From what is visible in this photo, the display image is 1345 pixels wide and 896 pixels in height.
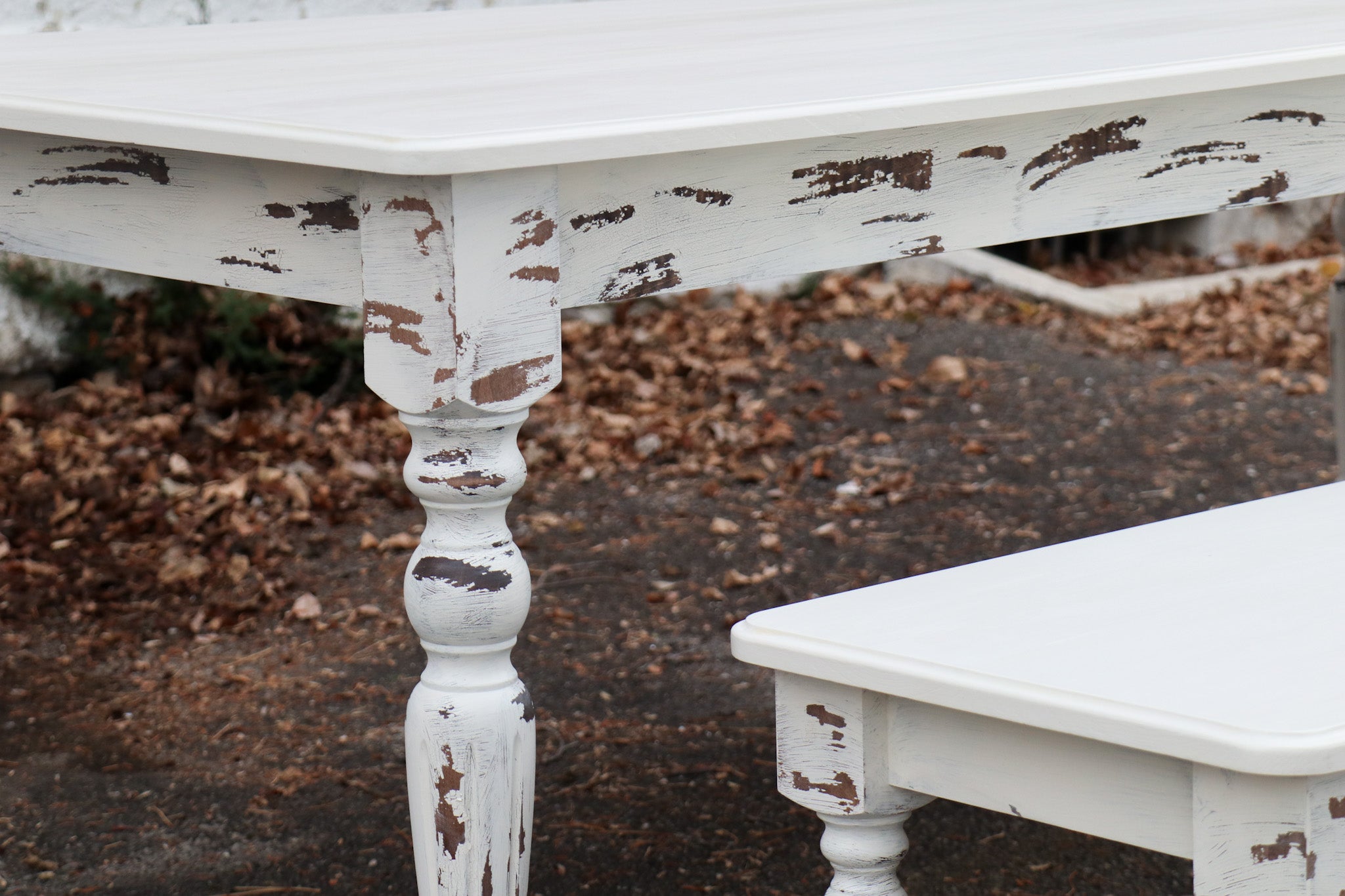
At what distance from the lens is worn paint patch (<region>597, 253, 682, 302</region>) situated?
1.32 m

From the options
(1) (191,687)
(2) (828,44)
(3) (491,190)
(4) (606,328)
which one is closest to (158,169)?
(3) (491,190)

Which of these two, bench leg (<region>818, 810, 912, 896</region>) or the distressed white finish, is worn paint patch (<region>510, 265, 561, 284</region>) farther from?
bench leg (<region>818, 810, 912, 896</region>)

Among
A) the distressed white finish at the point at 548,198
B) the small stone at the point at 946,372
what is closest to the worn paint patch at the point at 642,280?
the distressed white finish at the point at 548,198

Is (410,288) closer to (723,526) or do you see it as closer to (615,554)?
(615,554)

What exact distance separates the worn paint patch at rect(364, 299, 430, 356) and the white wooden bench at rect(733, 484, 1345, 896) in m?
0.35

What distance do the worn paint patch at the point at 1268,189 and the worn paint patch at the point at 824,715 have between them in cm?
84

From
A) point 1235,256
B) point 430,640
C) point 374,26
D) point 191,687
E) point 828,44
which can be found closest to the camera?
point 430,640

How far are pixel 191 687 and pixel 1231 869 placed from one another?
2059 mm

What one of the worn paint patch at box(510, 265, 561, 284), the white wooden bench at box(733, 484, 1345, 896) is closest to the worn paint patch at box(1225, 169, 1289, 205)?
the white wooden bench at box(733, 484, 1345, 896)

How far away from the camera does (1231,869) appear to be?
0.99 metres

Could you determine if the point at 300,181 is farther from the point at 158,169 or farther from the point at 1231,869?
the point at 1231,869

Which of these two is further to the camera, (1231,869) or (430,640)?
(430,640)

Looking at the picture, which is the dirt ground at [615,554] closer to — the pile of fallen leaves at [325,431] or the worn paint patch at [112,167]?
the pile of fallen leaves at [325,431]

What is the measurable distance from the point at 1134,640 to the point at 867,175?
534 mm
